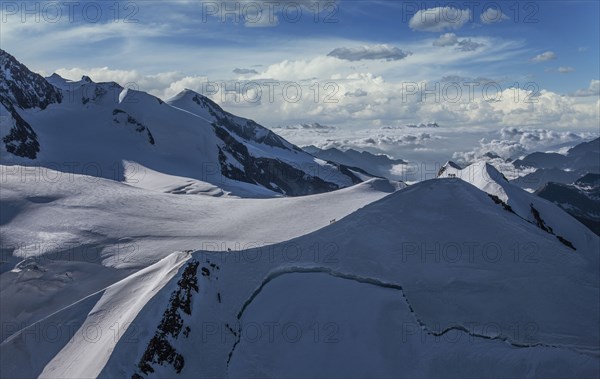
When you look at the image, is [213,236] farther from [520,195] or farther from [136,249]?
[520,195]

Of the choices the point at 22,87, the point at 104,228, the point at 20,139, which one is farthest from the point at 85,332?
the point at 22,87

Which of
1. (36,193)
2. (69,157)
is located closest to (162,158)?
(69,157)

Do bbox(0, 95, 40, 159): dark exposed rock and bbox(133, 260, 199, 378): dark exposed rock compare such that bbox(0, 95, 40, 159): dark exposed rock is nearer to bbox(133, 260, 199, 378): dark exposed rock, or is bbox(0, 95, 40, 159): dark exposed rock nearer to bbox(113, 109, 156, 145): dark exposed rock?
bbox(113, 109, 156, 145): dark exposed rock

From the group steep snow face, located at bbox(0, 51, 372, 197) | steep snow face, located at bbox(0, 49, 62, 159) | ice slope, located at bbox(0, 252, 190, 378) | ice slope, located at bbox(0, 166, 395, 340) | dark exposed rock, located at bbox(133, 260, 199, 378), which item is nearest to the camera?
dark exposed rock, located at bbox(133, 260, 199, 378)

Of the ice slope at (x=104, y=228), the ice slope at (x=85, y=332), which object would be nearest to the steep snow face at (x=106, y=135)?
the ice slope at (x=104, y=228)

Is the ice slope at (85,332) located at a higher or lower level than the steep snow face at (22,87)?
lower

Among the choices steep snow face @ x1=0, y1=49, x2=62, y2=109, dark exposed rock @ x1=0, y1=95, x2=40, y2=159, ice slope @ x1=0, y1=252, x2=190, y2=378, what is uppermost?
steep snow face @ x1=0, y1=49, x2=62, y2=109

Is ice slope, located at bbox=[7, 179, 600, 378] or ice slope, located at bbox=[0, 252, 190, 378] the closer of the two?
ice slope, located at bbox=[7, 179, 600, 378]

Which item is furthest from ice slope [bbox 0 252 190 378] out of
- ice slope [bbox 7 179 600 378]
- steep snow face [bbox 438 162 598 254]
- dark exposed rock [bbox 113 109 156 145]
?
dark exposed rock [bbox 113 109 156 145]

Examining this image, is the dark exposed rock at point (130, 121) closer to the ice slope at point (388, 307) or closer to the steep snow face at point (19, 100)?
the steep snow face at point (19, 100)
